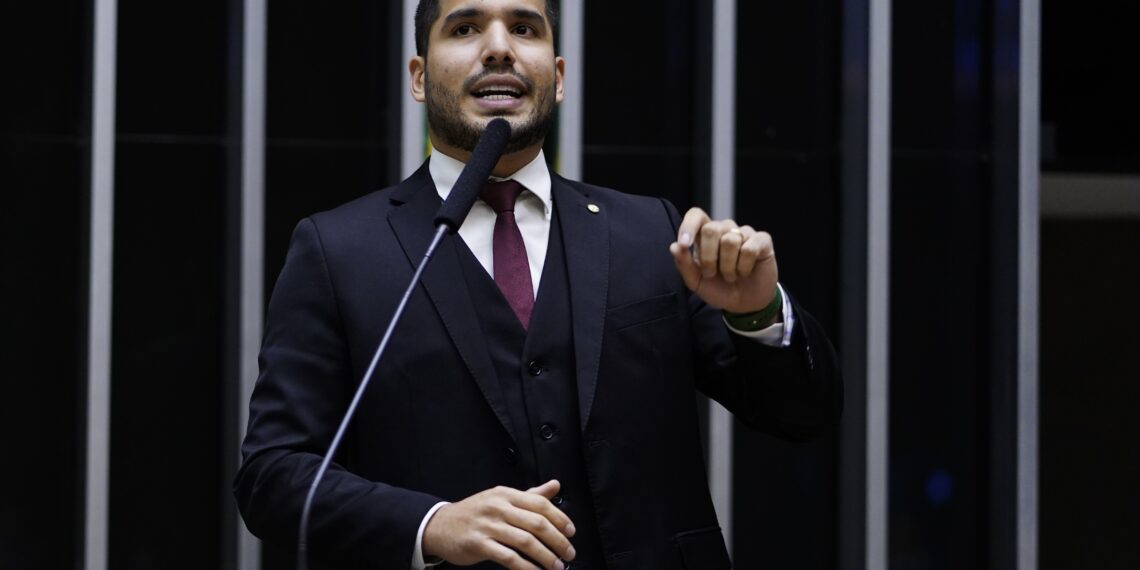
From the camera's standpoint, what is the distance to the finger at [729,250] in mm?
1760

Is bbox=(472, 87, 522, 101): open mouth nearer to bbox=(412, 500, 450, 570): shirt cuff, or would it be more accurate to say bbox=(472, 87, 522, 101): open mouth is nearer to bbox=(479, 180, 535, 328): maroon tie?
bbox=(479, 180, 535, 328): maroon tie

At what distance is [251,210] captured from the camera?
563cm

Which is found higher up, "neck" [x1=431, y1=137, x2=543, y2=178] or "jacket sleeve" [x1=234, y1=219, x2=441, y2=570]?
"neck" [x1=431, y1=137, x2=543, y2=178]

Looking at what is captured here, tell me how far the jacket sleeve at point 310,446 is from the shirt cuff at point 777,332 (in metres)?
0.49

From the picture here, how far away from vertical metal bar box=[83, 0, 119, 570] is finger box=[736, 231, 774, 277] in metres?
4.21

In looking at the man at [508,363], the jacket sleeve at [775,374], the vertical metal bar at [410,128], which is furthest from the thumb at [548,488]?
the vertical metal bar at [410,128]

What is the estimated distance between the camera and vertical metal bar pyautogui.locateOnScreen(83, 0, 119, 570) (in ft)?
17.9

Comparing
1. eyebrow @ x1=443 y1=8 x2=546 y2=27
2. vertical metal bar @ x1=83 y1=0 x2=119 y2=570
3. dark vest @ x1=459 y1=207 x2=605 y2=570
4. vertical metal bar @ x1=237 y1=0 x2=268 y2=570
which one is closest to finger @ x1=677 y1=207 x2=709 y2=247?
dark vest @ x1=459 y1=207 x2=605 y2=570

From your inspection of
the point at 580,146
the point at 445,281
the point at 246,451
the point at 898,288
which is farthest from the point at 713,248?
the point at 898,288

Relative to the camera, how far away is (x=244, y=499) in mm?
1980

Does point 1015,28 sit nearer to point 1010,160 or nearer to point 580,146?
point 1010,160

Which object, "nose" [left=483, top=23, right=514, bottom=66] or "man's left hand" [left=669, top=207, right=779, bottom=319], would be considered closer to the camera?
"man's left hand" [left=669, top=207, right=779, bottom=319]

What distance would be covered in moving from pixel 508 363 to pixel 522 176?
1.04 ft

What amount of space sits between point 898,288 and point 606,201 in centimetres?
420
